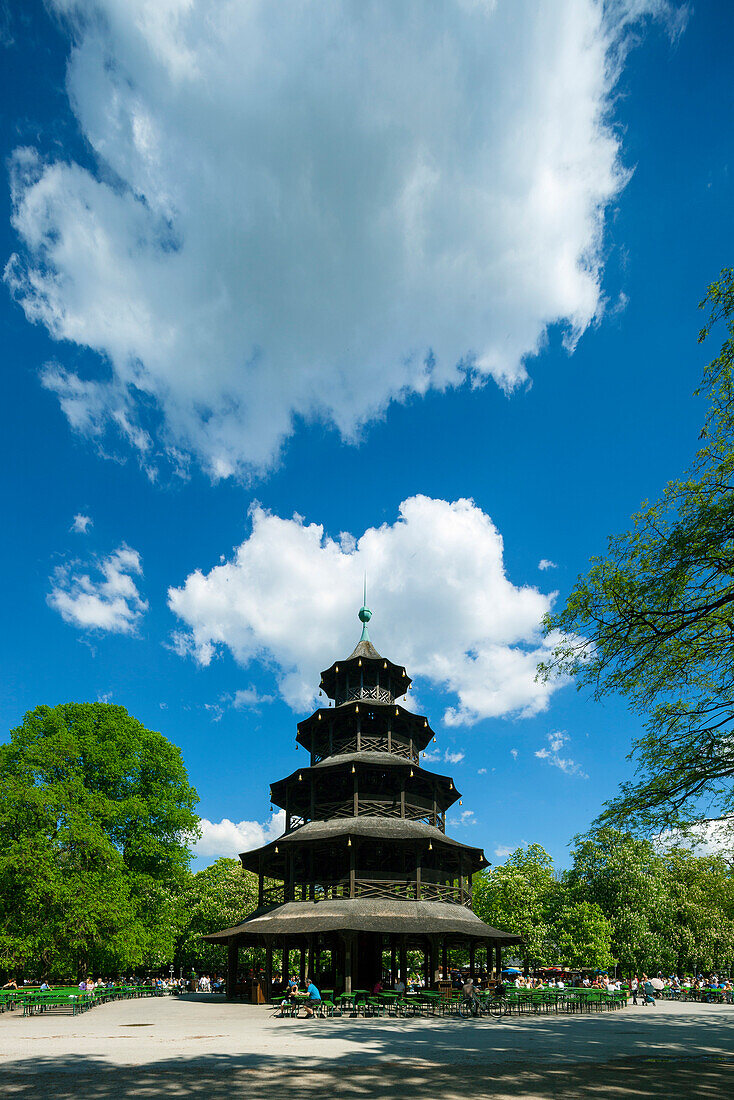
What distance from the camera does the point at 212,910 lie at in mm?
55219

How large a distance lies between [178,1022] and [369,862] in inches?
552

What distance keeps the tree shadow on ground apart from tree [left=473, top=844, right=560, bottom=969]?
44.7 metres

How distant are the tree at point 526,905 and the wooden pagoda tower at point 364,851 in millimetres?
17646

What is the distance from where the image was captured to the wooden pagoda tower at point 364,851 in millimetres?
29734

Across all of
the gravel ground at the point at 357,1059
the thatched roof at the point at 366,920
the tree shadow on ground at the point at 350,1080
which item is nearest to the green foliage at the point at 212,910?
the thatched roof at the point at 366,920

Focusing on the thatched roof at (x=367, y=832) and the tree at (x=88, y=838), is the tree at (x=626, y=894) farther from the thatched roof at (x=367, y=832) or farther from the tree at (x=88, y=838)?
the tree at (x=88, y=838)

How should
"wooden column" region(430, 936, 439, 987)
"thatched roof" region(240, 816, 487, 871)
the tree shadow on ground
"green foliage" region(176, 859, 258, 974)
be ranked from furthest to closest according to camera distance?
"green foliage" region(176, 859, 258, 974) < "wooden column" region(430, 936, 439, 987) < "thatched roof" region(240, 816, 487, 871) < the tree shadow on ground

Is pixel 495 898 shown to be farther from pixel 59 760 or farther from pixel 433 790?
pixel 59 760

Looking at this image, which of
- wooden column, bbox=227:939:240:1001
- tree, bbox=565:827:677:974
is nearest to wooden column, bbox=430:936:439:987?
wooden column, bbox=227:939:240:1001

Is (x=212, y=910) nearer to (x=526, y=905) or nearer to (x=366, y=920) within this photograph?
(x=526, y=905)

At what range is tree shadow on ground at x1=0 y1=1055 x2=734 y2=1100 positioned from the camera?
10.3m

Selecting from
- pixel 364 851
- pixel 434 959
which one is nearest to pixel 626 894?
pixel 434 959

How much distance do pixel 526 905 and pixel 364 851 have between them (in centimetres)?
2924

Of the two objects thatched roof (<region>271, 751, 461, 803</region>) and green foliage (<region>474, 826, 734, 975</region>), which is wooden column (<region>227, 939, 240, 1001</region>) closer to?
thatched roof (<region>271, 751, 461, 803</region>)
